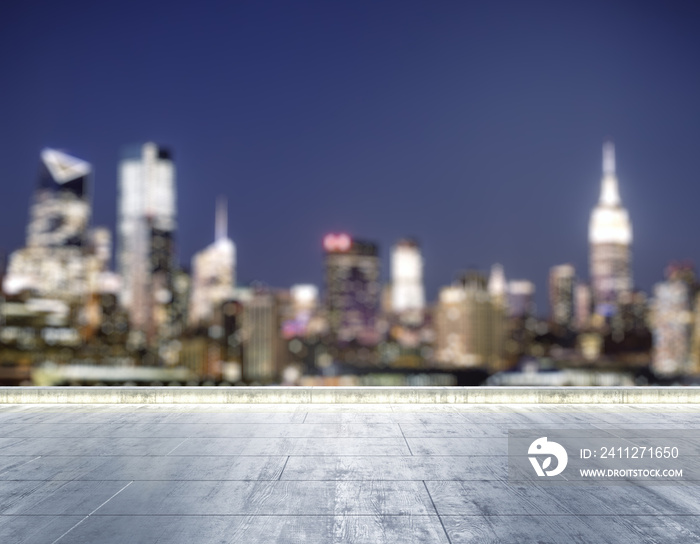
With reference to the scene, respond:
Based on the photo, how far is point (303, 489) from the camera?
28.5 ft

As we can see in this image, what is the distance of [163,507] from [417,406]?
9.26 meters

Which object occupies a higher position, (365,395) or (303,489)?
(365,395)

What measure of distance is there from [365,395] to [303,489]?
27.0ft

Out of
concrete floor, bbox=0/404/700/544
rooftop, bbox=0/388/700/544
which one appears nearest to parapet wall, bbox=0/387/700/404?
rooftop, bbox=0/388/700/544

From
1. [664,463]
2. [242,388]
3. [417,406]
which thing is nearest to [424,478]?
[664,463]

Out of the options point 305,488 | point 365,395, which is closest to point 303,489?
point 305,488

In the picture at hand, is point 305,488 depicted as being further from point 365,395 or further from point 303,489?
point 365,395

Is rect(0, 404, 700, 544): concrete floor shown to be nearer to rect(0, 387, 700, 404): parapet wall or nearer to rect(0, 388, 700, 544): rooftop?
rect(0, 388, 700, 544): rooftop

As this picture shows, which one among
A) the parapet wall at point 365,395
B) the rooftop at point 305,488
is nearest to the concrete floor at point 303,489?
the rooftop at point 305,488

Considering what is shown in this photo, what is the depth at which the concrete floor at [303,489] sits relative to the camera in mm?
7191

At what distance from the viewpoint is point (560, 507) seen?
8.00m

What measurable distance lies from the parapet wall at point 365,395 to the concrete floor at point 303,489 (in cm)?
254

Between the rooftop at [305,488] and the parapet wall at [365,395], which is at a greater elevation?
the parapet wall at [365,395]

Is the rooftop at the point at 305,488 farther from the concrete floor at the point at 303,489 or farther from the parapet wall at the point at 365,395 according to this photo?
the parapet wall at the point at 365,395
